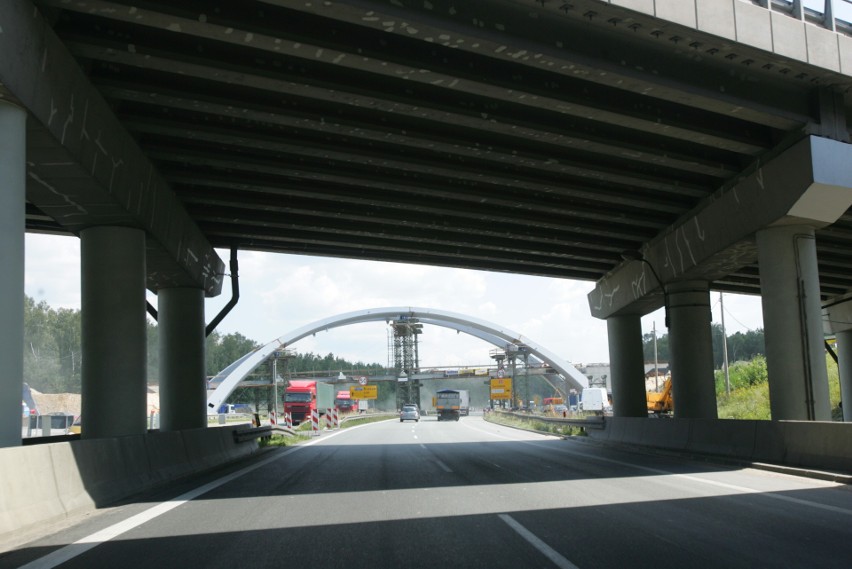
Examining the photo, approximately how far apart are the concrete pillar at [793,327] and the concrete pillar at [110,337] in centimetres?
1400

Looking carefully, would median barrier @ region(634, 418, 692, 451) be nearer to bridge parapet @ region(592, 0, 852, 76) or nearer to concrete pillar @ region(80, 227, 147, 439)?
bridge parapet @ region(592, 0, 852, 76)

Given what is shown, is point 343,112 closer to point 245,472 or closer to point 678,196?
point 245,472

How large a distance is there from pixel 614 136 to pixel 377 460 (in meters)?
10.3

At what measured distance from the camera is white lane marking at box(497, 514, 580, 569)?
696 centimetres

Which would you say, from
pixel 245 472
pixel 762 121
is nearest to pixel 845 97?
pixel 762 121

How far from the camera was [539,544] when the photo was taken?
7910 mm

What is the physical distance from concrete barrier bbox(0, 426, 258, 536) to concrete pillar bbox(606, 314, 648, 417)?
17.6 meters

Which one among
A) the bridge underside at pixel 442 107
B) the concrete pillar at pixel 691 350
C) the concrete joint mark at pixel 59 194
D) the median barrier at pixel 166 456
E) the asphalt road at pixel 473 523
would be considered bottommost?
the asphalt road at pixel 473 523

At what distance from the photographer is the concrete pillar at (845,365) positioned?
36600mm

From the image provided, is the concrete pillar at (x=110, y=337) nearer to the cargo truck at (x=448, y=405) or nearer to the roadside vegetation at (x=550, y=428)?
the roadside vegetation at (x=550, y=428)

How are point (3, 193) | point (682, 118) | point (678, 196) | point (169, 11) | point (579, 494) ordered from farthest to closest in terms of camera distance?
1. point (678, 196)
2. point (682, 118)
3. point (579, 494)
4. point (169, 11)
5. point (3, 193)

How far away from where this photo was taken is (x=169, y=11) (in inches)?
444

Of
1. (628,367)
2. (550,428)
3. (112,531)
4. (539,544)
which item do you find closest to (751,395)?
(550,428)

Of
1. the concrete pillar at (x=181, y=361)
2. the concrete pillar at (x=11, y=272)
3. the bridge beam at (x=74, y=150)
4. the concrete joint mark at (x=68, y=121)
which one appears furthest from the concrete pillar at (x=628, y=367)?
the concrete pillar at (x=11, y=272)
